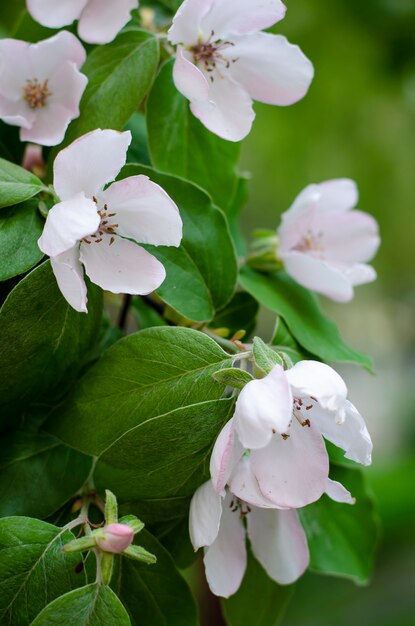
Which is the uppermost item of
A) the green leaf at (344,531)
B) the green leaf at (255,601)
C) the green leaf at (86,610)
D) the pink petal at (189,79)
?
the pink petal at (189,79)

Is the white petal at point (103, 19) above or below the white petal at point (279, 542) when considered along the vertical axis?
above

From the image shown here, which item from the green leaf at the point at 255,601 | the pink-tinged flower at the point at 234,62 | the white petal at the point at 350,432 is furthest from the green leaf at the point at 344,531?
the pink-tinged flower at the point at 234,62

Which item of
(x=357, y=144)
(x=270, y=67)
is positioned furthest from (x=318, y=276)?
(x=357, y=144)

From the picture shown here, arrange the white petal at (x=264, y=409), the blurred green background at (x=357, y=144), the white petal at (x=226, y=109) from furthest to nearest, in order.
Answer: the blurred green background at (x=357, y=144) → the white petal at (x=226, y=109) → the white petal at (x=264, y=409)

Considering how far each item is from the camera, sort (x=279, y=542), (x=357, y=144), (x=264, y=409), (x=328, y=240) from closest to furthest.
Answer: (x=264, y=409), (x=279, y=542), (x=328, y=240), (x=357, y=144)

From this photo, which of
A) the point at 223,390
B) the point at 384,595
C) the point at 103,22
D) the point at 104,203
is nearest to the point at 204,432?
the point at 223,390

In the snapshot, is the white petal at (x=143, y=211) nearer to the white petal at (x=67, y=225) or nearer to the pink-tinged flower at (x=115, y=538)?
the white petal at (x=67, y=225)

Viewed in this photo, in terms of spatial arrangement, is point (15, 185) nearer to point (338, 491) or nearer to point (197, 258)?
point (197, 258)
